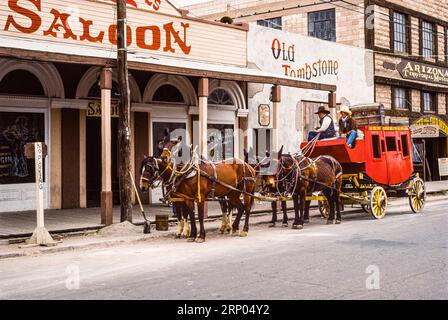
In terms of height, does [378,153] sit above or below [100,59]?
below

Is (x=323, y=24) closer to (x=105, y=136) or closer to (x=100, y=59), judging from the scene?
(x=100, y=59)

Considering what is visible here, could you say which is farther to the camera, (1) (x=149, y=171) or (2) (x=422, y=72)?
(2) (x=422, y=72)

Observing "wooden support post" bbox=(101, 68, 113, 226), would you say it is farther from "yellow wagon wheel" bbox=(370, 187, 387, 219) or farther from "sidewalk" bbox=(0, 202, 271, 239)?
"yellow wagon wheel" bbox=(370, 187, 387, 219)

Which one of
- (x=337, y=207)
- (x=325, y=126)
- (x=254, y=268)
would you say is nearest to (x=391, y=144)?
(x=325, y=126)

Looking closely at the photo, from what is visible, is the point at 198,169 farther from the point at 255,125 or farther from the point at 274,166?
the point at 255,125

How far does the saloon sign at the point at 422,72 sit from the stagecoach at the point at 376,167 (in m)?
13.7

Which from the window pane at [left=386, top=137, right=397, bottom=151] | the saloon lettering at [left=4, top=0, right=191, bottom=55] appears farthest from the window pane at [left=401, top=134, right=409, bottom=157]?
the saloon lettering at [left=4, top=0, right=191, bottom=55]

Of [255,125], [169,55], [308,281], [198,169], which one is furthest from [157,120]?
[308,281]

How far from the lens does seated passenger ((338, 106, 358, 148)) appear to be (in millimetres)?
14711

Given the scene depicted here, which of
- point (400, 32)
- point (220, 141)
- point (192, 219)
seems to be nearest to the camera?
point (192, 219)

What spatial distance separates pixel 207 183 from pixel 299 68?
12.5 meters

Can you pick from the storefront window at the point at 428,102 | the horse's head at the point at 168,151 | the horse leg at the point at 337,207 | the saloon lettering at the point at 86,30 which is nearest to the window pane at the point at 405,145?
the horse leg at the point at 337,207

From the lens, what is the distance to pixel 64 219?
47.7 feet

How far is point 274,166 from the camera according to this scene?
13.7m
